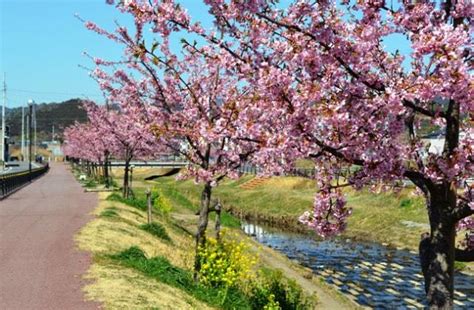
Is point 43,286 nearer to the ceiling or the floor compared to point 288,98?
nearer to the floor

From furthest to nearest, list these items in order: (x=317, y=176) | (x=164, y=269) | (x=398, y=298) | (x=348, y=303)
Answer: (x=398, y=298), (x=348, y=303), (x=164, y=269), (x=317, y=176)

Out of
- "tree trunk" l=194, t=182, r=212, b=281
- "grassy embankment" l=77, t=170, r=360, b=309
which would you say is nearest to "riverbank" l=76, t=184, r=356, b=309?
"grassy embankment" l=77, t=170, r=360, b=309

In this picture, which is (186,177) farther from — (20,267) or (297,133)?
(297,133)

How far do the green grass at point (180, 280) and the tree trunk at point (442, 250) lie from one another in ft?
19.3

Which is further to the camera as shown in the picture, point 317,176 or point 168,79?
point 168,79

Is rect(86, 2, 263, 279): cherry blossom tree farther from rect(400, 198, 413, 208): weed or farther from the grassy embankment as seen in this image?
rect(400, 198, 413, 208): weed

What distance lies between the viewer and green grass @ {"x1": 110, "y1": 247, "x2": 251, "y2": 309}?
12789 mm

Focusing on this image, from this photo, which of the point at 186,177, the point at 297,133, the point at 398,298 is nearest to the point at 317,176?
the point at 297,133

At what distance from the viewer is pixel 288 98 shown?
712 cm

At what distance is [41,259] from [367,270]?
51.0 feet

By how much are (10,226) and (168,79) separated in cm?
871

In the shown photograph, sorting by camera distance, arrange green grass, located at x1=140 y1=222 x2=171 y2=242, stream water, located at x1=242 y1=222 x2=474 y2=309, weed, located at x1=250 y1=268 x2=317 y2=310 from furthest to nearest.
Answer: green grass, located at x1=140 y1=222 x2=171 y2=242 → stream water, located at x1=242 y1=222 x2=474 y2=309 → weed, located at x1=250 y1=268 x2=317 y2=310

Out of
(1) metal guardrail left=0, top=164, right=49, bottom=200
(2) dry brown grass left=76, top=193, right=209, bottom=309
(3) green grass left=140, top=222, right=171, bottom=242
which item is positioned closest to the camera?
(2) dry brown grass left=76, top=193, right=209, bottom=309

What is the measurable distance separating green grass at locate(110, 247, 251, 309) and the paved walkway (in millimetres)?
1186
